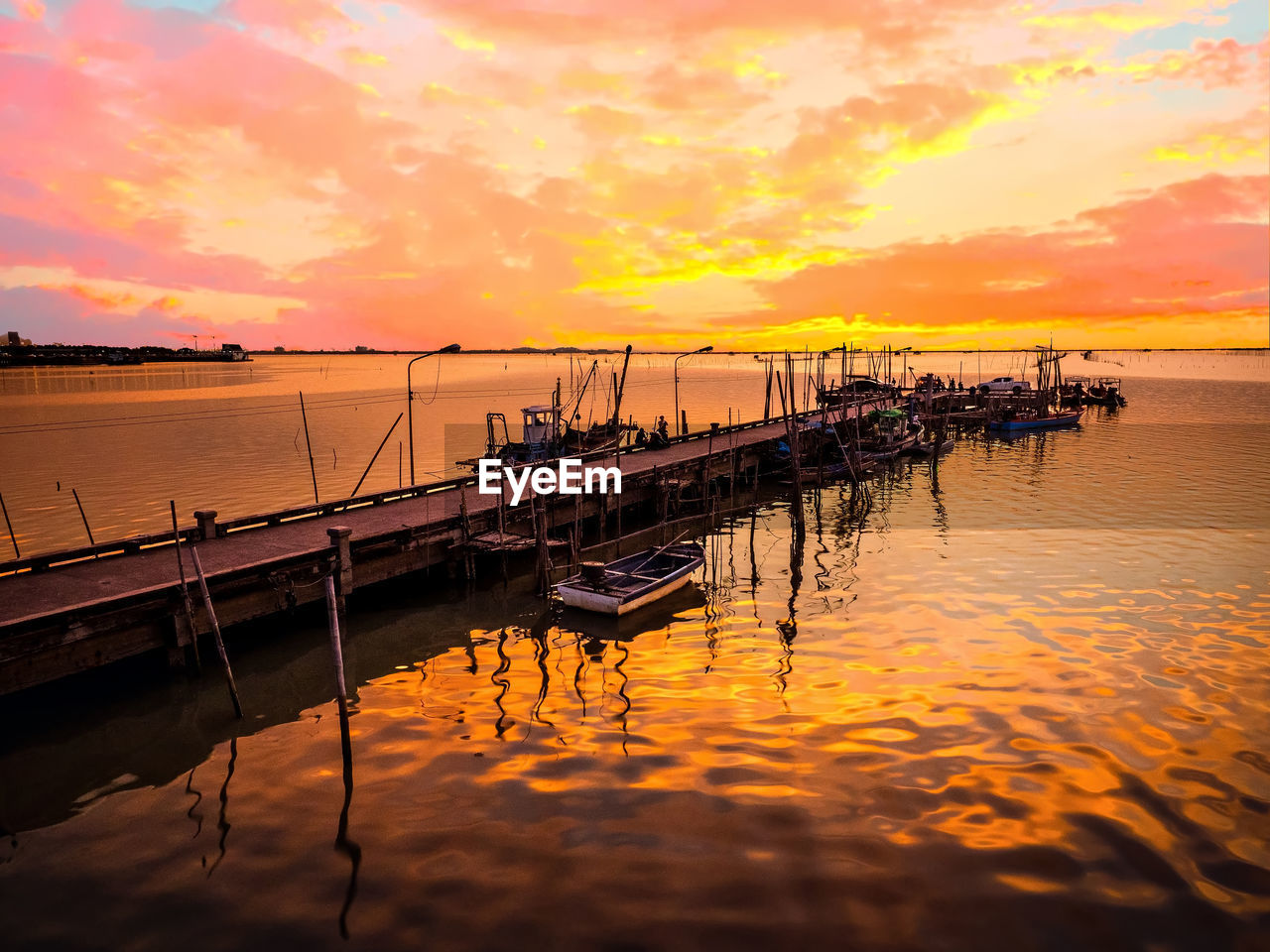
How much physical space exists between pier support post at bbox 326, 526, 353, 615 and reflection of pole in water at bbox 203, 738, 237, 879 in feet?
19.9

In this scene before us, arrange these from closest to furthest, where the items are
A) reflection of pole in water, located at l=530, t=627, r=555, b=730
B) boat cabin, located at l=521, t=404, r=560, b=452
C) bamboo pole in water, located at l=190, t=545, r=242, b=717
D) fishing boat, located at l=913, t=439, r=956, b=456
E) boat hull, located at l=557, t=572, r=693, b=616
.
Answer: bamboo pole in water, located at l=190, t=545, r=242, b=717
reflection of pole in water, located at l=530, t=627, r=555, b=730
boat hull, located at l=557, t=572, r=693, b=616
boat cabin, located at l=521, t=404, r=560, b=452
fishing boat, located at l=913, t=439, r=956, b=456

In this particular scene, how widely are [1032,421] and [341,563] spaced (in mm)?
63495

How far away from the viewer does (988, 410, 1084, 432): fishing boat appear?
62.2m

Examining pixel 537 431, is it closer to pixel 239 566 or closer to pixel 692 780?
pixel 239 566

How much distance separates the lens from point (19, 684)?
44.6ft

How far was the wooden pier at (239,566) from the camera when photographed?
14297mm

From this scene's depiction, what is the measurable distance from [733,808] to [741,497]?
1101 inches

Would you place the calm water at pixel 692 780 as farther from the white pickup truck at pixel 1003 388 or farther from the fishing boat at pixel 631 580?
the white pickup truck at pixel 1003 388

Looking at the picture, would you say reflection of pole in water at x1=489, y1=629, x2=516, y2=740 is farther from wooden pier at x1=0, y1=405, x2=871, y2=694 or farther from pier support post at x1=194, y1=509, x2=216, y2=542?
pier support post at x1=194, y1=509, x2=216, y2=542

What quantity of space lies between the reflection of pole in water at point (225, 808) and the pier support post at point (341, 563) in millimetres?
A: 6080

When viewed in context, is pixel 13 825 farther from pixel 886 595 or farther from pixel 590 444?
pixel 590 444

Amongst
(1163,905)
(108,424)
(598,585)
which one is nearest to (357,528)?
(598,585)

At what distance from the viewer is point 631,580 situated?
69.5 feet

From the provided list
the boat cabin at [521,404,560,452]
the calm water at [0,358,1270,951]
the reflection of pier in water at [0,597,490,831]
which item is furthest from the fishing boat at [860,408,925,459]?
the reflection of pier in water at [0,597,490,831]
